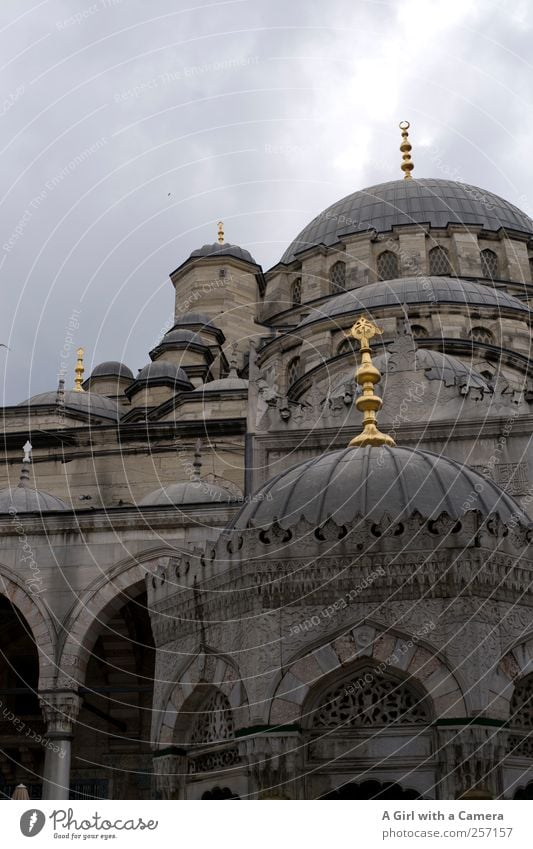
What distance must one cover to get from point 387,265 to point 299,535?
27.1 m

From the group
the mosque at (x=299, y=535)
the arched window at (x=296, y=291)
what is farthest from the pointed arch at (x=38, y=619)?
the arched window at (x=296, y=291)

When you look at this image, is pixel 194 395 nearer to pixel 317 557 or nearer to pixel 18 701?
pixel 18 701

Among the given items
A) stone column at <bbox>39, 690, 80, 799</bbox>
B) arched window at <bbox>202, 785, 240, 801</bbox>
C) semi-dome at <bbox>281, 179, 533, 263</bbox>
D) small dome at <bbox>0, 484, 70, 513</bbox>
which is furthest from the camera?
semi-dome at <bbox>281, 179, 533, 263</bbox>

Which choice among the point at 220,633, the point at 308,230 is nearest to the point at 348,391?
the point at 220,633

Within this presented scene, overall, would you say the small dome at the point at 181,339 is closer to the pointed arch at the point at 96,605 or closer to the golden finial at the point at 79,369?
the golden finial at the point at 79,369

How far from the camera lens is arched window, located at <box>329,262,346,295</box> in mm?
33906

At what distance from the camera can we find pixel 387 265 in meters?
34.2

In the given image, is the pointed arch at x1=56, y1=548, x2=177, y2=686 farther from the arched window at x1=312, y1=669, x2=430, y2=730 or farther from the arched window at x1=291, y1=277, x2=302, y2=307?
the arched window at x1=291, y1=277, x2=302, y2=307

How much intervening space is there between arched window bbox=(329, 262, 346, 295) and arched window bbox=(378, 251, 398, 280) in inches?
44.1

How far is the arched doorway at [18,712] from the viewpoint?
19203mm

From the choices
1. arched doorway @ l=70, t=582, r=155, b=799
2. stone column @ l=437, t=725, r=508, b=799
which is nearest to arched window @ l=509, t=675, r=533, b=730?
stone column @ l=437, t=725, r=508, b=799

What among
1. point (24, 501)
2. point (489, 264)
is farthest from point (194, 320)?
point (24, 501)

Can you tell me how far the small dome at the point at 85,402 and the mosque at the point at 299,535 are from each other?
89 mm
